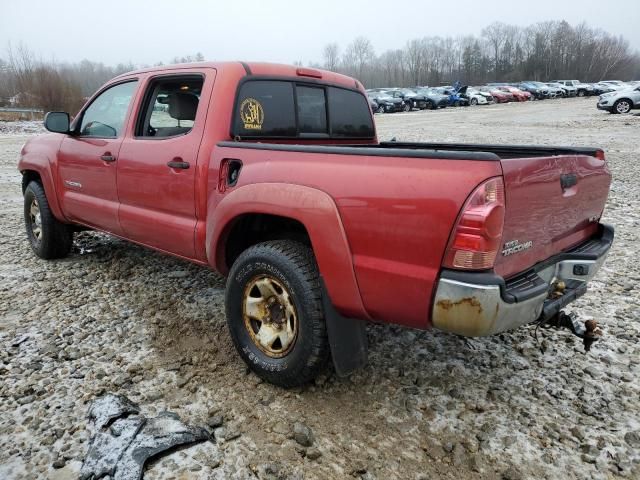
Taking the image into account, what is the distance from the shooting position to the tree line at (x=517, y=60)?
307ft

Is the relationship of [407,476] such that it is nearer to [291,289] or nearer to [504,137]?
[291,289]

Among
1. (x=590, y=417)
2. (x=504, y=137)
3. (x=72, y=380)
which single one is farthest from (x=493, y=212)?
(x=504, y=137)

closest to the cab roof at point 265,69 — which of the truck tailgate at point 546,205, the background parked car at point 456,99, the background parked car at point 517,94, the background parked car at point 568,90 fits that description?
the truck tailgate at point 546,205

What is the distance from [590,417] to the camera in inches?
102

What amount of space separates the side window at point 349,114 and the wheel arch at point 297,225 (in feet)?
4.34

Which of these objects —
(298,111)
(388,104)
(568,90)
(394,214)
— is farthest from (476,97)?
(394,214)

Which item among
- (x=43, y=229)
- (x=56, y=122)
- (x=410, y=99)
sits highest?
(x=56, y=122)

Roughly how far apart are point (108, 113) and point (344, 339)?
2956 millimetres

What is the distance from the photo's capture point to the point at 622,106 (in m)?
24.2

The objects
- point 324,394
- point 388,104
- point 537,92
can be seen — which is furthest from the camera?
point 537,92

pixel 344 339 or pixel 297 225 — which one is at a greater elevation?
pixel 297 225

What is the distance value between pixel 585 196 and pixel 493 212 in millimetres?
1085

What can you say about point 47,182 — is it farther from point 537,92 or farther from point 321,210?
point 537,92

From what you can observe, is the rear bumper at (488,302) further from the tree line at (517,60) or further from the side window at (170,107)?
the tree line at (517,60)
